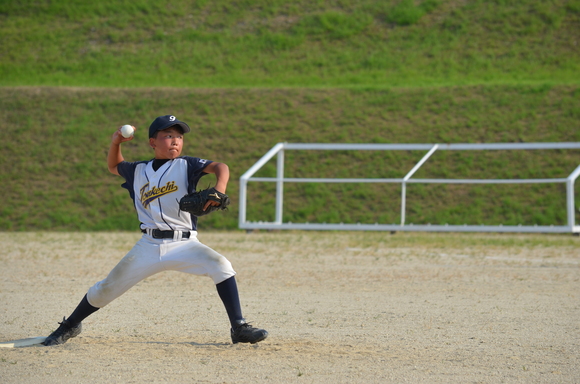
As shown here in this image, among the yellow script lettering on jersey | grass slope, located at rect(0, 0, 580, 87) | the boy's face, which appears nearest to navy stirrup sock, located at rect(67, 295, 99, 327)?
the yellow script lettering on jersey

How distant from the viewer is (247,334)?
4.28 meters

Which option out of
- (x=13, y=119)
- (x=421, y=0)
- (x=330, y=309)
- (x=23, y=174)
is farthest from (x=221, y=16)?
(x=330, y=309)

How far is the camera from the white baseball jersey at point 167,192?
14.3ft

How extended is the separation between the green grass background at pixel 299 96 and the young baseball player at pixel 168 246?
512 inches

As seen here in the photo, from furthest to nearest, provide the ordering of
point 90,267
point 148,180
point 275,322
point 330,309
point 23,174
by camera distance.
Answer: point 23,174
point 90,267
point 330,309
point 275,322
point 148,180

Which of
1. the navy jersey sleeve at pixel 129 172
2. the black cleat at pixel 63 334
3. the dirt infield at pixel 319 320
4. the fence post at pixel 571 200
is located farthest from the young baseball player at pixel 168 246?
the fence post at pixel 571 200

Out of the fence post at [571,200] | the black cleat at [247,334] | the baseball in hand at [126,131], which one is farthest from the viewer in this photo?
the fence post at [571,200]

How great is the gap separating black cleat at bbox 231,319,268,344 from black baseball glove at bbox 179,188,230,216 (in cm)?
81

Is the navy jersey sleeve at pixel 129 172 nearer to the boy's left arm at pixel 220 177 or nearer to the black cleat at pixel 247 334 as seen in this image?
the boy's left arm at pixel 220 177

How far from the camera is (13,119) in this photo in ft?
68.5

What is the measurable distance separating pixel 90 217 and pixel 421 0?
2051 cm

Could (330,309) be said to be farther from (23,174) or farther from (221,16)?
(221,16)

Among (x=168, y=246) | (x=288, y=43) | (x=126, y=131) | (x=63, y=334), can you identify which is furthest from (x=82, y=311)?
(x=288, y=43)

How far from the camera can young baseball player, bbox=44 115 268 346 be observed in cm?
428
